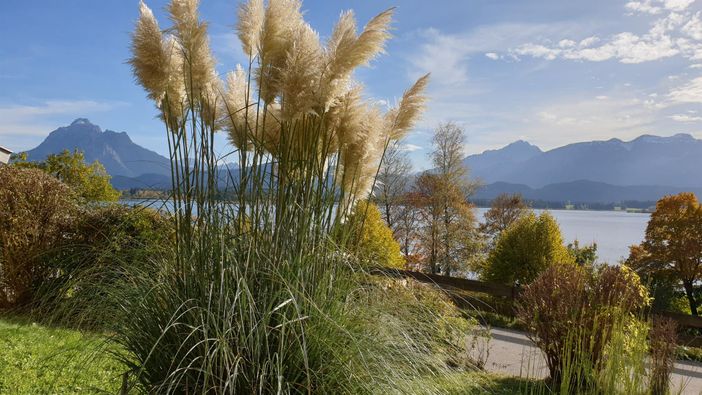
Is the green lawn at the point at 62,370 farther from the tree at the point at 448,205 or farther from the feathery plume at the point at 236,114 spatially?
the tree at the point at 448,205

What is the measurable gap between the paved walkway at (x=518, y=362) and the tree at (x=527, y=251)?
13.4ft

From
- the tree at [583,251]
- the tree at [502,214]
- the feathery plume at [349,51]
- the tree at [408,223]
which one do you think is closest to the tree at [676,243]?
the tree at [583,251]

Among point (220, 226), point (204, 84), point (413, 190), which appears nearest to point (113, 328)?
point (220, 226)

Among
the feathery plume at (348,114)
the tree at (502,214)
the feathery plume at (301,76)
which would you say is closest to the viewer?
the feathery plume at (301,76)

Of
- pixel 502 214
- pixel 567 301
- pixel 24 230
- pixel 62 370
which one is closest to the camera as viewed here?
pixel 62 370

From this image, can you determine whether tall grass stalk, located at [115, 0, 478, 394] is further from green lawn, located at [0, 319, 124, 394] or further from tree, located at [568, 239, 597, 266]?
tree, located at [568, 239, 597, 266]

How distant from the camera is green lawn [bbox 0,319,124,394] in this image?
3.32 m

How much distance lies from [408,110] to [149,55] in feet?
4.78

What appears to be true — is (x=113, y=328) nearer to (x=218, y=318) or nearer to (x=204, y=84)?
(x=218, y=318)

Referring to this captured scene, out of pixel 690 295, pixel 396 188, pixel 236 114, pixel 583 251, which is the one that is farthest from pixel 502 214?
pixel 236 114

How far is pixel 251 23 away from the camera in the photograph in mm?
2602

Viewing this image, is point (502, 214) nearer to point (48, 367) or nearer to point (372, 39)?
point (48, 367)

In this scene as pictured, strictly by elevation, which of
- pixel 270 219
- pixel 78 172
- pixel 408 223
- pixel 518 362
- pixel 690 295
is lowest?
pixel 690 295

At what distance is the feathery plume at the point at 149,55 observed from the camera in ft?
8.36
